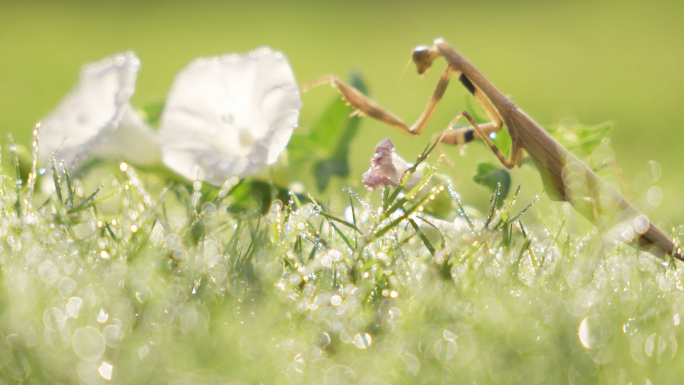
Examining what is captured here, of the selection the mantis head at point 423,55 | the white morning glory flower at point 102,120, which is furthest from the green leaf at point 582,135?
the white morning glory flower at point 102,120

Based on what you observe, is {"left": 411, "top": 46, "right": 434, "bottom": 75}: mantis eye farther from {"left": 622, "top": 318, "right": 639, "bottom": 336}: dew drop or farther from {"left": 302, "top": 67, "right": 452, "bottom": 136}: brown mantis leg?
{"left": 622, "top": 318, "right": 639, "bottom": 336}: dew drop

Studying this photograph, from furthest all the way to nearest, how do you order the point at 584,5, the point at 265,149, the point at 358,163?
the point at 584,5 → the point at 358,163 → the point at 265,149

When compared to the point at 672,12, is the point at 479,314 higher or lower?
lower

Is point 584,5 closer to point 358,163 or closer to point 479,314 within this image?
point 358,163

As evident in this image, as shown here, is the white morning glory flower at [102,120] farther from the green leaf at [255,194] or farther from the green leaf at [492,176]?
the green leaf at [492,176]

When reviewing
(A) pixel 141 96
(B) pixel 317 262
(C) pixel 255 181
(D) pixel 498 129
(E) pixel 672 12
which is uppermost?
(E) pixel 672 12

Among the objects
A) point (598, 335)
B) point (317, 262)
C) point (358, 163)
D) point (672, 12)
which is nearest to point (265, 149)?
point (317, 262)

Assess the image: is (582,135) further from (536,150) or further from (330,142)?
(330,142)
